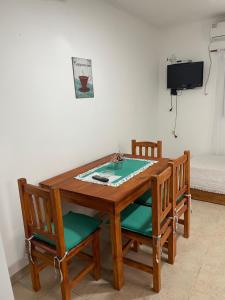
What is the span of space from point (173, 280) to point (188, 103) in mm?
2810

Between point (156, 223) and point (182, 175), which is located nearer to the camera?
point (156, 223)

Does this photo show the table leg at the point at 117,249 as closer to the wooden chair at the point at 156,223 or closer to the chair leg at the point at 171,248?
the wooden chair at the point at 156,223

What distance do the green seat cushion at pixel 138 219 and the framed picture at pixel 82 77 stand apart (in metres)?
1.28

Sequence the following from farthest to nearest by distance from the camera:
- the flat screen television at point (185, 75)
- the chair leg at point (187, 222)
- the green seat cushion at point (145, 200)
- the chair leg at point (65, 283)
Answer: the flat screen television at point (185, 75)
the chair leg at point (187, 222)
the green seat cushion at point (145, 200)
the chair leg at point (65, 283)

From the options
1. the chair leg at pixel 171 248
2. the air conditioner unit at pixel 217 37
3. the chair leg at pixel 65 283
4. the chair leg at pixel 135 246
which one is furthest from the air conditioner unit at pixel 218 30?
the chair leg at pixel 65 283

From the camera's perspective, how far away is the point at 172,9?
2982mm

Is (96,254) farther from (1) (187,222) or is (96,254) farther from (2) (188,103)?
(2) (188,103)

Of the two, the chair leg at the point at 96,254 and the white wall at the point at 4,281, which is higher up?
the white wall at the point at 4,281

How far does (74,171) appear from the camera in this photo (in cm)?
234

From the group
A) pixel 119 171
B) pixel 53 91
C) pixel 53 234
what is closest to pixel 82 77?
pixel 53 91

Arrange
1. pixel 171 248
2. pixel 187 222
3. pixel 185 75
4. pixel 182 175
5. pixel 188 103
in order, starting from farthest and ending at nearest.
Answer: pixel 188 103 < pixel 185 75 < pixel 187 222 < pixel 182 175 < pixel 171 248

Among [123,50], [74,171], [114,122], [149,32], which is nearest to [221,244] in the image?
[74,171]

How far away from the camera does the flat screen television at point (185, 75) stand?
3.57 m

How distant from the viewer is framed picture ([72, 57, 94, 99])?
237 cm
